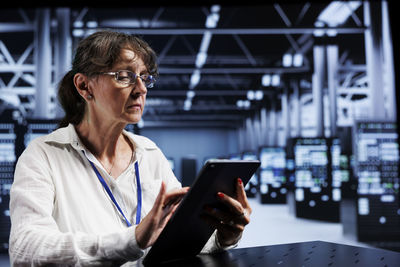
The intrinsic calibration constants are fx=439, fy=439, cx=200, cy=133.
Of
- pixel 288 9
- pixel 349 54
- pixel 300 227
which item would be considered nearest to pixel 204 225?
pixel 300 227

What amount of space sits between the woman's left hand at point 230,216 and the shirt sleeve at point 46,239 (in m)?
0.26

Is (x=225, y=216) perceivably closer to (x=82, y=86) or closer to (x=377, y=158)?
(x=82, y=86)

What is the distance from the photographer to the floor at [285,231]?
6844 mm

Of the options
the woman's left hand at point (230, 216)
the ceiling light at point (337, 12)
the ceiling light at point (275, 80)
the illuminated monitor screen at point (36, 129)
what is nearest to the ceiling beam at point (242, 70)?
the ceiling light at point (275, 80)

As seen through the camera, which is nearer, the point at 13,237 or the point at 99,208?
the point at 13,237

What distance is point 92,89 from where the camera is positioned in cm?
171

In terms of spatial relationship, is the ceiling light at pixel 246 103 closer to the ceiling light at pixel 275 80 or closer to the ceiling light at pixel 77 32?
the ceiling light at pixel 275 80

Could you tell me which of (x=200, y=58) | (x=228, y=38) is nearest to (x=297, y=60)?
(x=228, y=38)

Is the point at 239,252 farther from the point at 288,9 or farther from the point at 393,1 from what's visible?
the point at 288,9

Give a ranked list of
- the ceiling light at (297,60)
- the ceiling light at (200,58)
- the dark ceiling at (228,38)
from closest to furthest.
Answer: the dark ceiling at (228,38) < the ceiling light at (297,60) < the ceiling light at (200,58)

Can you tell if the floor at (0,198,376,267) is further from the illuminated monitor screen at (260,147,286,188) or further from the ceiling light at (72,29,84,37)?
the ceiling light at (72,29,84,37)

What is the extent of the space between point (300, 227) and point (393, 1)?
6.14 m

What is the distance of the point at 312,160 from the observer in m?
8.79

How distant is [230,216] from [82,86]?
31.1 inches
